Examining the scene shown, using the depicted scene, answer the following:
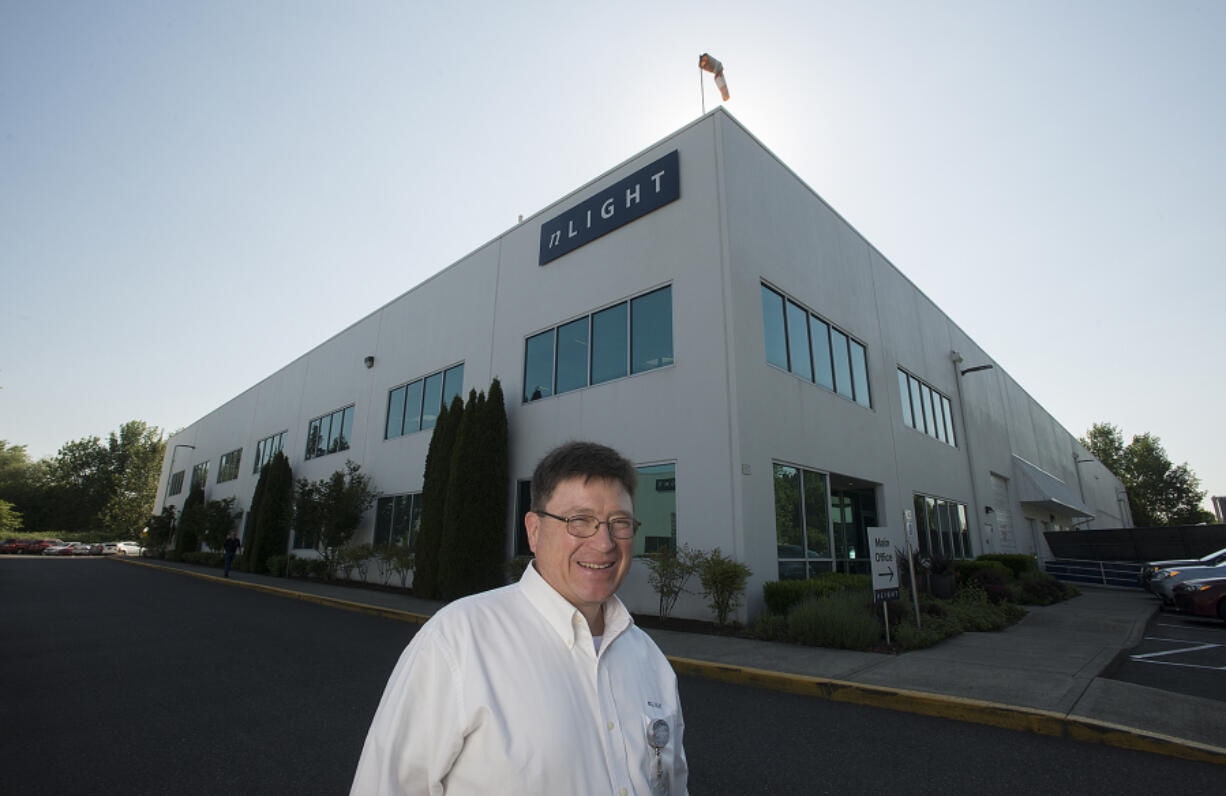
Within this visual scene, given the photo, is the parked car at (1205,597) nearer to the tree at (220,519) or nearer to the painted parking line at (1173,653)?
the painted parking line at (1173,653)

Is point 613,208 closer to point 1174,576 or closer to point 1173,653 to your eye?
point 1173,653

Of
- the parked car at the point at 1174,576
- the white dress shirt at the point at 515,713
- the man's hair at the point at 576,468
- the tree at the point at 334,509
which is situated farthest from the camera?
the tree at the point at 334,509

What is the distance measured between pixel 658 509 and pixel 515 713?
955 centimetres

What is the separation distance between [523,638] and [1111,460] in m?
84.0

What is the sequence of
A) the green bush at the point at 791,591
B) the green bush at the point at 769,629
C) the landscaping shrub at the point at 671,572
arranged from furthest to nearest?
1. the landscaping shrub at the point at 671,572
2. the green bush at the point at 791,591
3. the green bush at the point at 769,629

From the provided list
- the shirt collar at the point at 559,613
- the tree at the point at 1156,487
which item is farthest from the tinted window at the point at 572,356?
the tree at the point at 1156,487

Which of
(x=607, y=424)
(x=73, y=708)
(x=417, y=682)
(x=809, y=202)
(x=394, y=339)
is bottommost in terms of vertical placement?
(x=73, y=708)

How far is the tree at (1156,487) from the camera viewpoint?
58.4 m

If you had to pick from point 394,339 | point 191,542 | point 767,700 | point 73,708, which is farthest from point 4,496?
point 767,700

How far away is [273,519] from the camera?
22328 mm

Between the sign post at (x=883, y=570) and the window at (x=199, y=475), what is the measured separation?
39.8 meters

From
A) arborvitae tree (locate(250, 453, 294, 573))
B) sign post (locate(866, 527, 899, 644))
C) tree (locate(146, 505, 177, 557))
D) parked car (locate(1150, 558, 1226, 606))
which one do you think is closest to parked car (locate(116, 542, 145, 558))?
tree (locate(146, 505, 177, 557))

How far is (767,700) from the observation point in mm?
5461

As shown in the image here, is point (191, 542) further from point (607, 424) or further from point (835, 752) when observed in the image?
point (835, 752)
